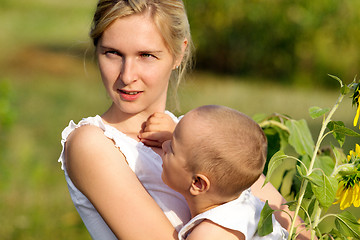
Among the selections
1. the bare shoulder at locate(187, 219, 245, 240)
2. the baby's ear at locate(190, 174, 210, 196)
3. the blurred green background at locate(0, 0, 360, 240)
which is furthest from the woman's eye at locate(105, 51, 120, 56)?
the blurred green background at locate(0, 0, 360, 240)

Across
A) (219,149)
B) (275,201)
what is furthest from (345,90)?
(275,201)

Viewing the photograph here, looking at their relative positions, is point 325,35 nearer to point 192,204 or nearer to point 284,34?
point 284,34

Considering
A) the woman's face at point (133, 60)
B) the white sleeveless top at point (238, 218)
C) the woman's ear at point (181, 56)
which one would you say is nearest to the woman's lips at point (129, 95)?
the woman's face at point (133, 60)

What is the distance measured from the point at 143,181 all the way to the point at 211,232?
1.25 feet

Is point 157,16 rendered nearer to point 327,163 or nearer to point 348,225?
point 327,163

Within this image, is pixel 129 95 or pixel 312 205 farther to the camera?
pixel 129 95

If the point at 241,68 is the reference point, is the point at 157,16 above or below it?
above

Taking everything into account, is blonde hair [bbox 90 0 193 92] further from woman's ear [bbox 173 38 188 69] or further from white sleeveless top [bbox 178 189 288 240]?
white sleeveless top [bbox 178 189 288 240]

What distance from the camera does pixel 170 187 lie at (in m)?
1.88

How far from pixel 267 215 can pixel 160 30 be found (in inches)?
29.8

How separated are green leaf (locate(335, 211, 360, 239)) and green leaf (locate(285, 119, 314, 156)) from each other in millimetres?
446

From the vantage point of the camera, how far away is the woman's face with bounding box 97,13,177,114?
78.4 inches

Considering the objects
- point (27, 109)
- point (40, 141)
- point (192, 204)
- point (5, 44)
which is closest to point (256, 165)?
point (192, 204)

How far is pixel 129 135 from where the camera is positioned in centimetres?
213
